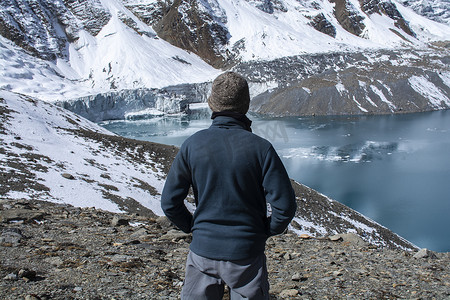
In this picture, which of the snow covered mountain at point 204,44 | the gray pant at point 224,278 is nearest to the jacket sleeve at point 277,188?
the gray pant at point 224,278

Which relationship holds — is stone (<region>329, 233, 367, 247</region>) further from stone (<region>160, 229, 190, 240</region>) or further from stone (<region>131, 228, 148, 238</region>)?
stone (<region>131, 228, 148, 238</region>)

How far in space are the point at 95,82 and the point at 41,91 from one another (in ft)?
42.1

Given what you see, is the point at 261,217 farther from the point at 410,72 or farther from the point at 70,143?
the point at 410,72

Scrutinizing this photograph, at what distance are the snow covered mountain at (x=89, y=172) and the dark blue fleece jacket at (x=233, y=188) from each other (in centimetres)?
700

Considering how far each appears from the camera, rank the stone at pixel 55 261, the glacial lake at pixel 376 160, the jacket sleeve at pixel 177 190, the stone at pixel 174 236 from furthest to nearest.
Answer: the glacial lake at pixel 376 160 → the stone at pixel 174 236 → the stone at pixel 55 261 → the jacket sleeve at pixel 177 190

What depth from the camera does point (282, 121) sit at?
176ft

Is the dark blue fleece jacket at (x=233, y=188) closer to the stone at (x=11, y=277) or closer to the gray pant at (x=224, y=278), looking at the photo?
the gray pant at (x=224, y=278)

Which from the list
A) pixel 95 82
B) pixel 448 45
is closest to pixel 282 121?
pixel 95 82

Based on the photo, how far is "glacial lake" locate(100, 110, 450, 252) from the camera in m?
19.0

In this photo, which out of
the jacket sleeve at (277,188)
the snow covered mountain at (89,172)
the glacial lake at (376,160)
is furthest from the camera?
the glacial lake at (376,160)

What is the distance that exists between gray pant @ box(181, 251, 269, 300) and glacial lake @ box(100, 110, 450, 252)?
16.4 m

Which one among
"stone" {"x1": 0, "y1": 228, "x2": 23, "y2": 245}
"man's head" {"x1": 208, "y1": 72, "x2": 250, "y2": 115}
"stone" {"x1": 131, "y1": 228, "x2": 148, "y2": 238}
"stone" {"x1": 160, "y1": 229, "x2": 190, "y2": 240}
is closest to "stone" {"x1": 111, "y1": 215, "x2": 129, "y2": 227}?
"stone" {"x1": 131, "y1": 228, "x2": 148, "y2": 238}

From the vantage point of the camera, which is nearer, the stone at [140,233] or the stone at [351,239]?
the stone at [140,233]

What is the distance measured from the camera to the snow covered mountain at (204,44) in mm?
62375
